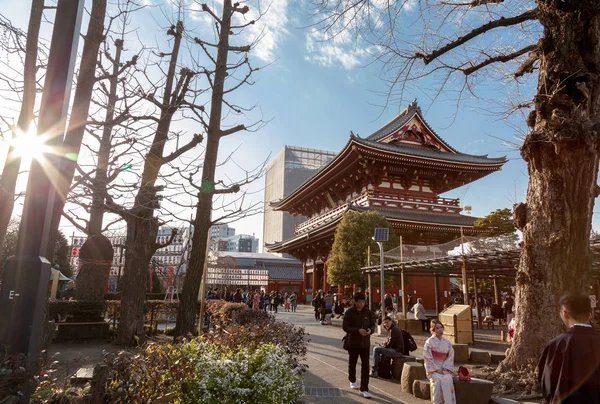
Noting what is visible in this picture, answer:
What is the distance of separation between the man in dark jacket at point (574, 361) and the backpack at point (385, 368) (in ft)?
16.1

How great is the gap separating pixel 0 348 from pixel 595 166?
772 cm

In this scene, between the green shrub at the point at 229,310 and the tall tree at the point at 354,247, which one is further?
the tall tree at the point at 354,247

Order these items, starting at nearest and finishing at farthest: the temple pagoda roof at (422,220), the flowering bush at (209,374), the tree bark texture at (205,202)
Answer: the flowering bush at (209,374), the tree bark texture at (205,202), the temple pagoda roof at (422,220)

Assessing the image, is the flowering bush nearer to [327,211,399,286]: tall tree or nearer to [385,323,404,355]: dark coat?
[385,323,404,355]: dark coat

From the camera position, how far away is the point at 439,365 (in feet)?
17.1

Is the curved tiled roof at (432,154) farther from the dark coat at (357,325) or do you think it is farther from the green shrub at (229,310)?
the dark coat at (357,325)

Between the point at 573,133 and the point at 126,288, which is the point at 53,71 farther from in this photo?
the point at 126,288

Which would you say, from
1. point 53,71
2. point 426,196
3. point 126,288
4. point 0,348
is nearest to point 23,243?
point 0,348

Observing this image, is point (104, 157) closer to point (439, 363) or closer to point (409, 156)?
point (439, 363)

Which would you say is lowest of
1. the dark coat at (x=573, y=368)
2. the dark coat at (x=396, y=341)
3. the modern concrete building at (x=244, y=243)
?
the dark coat at (x=396, y=341)

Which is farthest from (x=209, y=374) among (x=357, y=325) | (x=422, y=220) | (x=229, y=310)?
(x=422, y=220)

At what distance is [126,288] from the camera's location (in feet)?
32.4

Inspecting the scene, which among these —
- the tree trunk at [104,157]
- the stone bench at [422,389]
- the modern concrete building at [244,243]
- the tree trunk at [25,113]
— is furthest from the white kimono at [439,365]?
the modern concrete building at [244,243]

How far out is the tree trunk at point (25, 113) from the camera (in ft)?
18.3
